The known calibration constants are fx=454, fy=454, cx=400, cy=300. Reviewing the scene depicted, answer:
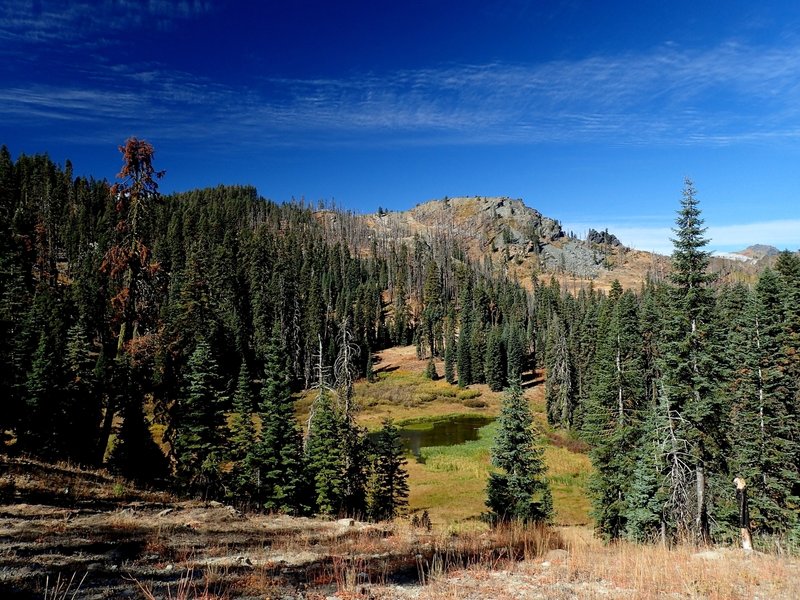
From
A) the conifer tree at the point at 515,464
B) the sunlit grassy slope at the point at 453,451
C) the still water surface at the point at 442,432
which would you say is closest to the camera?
the conifer tree at the point at 515,464

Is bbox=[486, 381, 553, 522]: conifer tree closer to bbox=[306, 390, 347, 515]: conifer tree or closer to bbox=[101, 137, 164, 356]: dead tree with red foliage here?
bbox=[306, 390, 347, 515]: conifer tree

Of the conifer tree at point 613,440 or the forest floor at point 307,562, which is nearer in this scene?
the forest floor at point 307,562

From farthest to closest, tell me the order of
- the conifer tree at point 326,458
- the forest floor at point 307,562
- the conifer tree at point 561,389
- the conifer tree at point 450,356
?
the conifer tree at point 450,356, the conifer tree at point 561,389, the conifer tree at point 326,458, the forest floor at point 307,562

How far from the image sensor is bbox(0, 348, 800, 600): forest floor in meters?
6.79

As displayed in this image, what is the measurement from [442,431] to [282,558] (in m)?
63.4

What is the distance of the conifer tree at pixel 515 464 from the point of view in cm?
2883

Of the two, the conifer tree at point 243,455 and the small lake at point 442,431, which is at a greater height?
the conifer tree at point 243,455

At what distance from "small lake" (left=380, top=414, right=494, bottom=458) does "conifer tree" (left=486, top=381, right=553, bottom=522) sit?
86.5 feet

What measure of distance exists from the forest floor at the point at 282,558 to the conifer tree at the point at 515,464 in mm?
17622

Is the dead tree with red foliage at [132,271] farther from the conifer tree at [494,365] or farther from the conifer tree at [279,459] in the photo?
the conifer tree at [494,365]

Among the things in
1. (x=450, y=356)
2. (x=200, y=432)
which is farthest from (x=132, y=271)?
(x=450, y=356)

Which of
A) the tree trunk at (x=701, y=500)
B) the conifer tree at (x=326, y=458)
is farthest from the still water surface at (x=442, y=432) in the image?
the tree trunk at (x=701, y=500)

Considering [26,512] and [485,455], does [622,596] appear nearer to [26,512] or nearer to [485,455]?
[26,512]

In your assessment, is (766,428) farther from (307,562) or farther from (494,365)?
(494,365)
